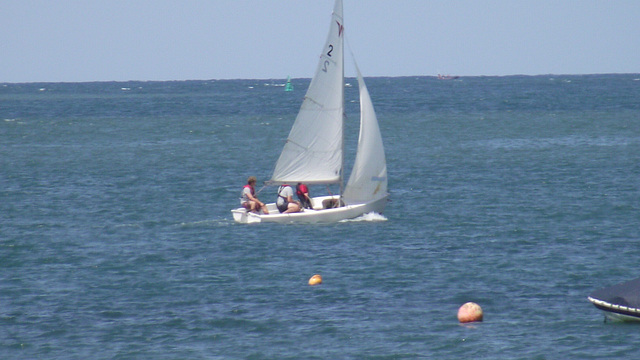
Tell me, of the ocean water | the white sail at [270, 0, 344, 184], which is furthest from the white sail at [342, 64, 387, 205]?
the ocean water

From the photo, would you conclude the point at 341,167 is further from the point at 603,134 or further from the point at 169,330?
the point at 603,134

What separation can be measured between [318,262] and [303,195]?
689 centimetres

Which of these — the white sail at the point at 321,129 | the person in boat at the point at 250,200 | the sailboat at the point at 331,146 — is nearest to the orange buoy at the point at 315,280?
the person in boat at the point at 250,200

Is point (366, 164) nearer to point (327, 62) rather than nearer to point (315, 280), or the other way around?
point (327, 62)

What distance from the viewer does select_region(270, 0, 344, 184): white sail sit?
37.6 meters

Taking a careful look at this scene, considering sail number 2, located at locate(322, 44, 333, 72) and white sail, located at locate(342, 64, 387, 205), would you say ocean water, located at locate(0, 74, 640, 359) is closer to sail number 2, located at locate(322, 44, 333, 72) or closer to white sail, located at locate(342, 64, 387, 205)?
white sail, located at locate(342, 64, 387, 205)

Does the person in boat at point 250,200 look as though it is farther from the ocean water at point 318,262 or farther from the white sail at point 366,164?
the white sail at point 366,164

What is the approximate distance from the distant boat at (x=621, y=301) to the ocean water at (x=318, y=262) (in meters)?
0.30

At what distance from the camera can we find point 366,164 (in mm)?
37500

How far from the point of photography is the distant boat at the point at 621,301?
22.9 m

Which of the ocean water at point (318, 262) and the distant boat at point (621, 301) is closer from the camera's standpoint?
the ocean water at point (318, 262)

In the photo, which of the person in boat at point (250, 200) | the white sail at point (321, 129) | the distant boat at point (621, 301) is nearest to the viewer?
the distant boat at point (621, 301)

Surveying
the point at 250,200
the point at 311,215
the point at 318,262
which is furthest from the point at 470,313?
the point at 250,200

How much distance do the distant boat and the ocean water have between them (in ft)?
0.98
